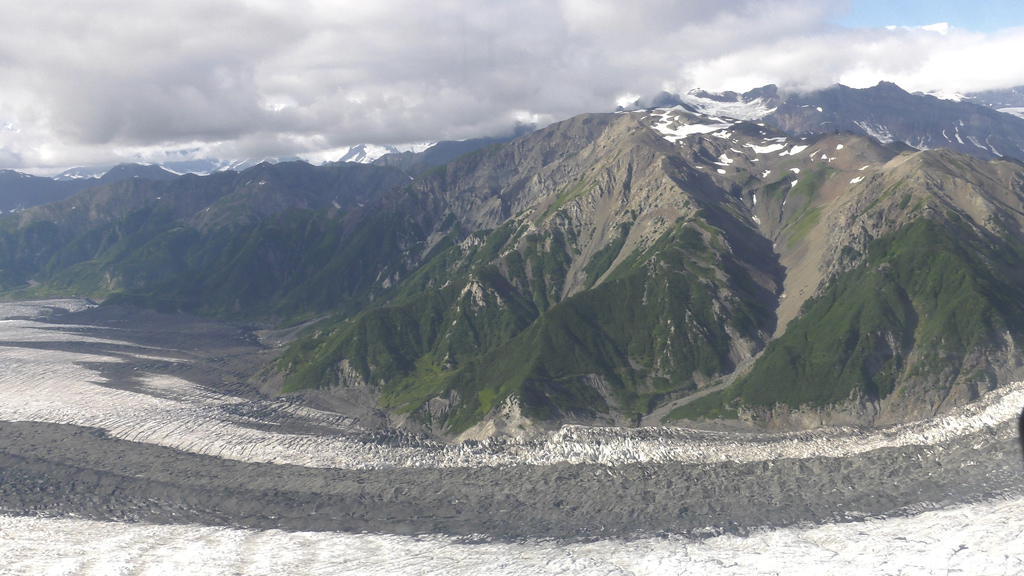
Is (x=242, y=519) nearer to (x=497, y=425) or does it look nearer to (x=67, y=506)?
(x=67, y=506)

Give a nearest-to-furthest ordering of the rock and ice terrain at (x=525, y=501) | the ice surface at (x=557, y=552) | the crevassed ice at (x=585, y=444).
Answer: the ice surface at (x=557, y=552) < the rock and ice terrain at (x=525, y=501) < the crevassed ice at (x=585, y=444)

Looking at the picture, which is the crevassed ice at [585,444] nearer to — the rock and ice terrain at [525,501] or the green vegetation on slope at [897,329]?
the rock and ice terrain at [525,501]

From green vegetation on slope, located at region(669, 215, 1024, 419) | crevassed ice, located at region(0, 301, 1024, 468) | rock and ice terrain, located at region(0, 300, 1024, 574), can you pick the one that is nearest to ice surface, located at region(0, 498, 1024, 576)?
rock and ice terrain, located at region(0, 300, 1024, 574)

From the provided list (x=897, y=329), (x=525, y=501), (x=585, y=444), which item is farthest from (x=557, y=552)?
(x=897, y=329)

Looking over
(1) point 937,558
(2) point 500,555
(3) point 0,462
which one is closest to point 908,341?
(1) point 937,558

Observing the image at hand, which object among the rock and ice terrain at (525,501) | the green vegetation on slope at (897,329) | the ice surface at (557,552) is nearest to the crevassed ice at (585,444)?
the rock and ice terrain at (525,501)

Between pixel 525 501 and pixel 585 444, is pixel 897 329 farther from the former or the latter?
pixel 525 501

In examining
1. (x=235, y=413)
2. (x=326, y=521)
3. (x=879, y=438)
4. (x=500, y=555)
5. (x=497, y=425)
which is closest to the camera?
(x=500, y=555)
